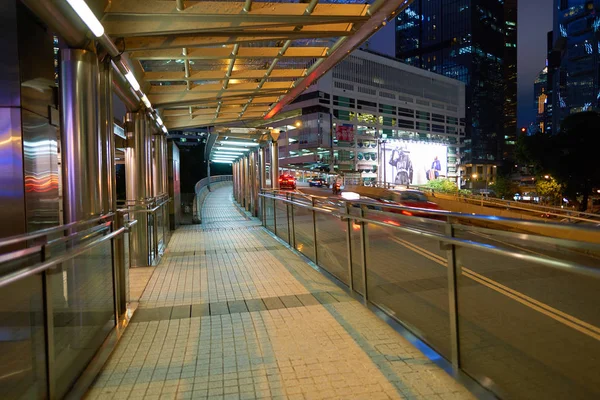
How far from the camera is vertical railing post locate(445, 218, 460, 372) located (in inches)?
131

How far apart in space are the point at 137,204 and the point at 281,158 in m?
83.5

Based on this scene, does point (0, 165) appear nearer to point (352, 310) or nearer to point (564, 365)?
point (352, 310)

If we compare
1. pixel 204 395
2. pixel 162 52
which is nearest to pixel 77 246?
pixel 204 395

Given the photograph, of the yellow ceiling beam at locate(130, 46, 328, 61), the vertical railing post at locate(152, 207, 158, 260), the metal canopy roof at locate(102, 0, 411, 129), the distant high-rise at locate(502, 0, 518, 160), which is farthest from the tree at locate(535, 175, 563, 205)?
the distant high-rise at locate(502, 0, 518, 160)

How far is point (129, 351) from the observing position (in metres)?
4.00

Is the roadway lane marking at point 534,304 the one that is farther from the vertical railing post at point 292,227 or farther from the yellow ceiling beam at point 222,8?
the vertical railing post at point 292,227

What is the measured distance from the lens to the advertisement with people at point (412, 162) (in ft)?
212

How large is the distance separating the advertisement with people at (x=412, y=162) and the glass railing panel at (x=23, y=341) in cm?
6339

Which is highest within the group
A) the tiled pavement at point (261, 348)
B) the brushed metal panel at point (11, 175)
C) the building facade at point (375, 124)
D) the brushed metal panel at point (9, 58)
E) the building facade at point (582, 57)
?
the building facade at point (582, 57)

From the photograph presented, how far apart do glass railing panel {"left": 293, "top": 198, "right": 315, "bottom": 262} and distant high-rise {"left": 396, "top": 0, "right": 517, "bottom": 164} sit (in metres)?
154

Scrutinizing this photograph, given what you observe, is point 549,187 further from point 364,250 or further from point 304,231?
point 364,250

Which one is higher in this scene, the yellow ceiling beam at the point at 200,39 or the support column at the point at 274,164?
the yellow ceiling beam at the point at 200,39

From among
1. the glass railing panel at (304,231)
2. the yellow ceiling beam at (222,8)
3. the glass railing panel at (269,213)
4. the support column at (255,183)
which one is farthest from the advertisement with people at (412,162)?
the yellow ceiling beam at (222,8)

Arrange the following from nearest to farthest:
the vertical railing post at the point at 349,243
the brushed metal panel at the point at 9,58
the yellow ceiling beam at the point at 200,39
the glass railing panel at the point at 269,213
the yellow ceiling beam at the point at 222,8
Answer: the brushed metal panel at the point at 9,58 < the yellow ceiling beam at the point at 222,8 < the vertical railing post at the point at 349,243 < the yellow ceiling beam at the point at 200,39 < the glass railing panel at the point at 269,213
